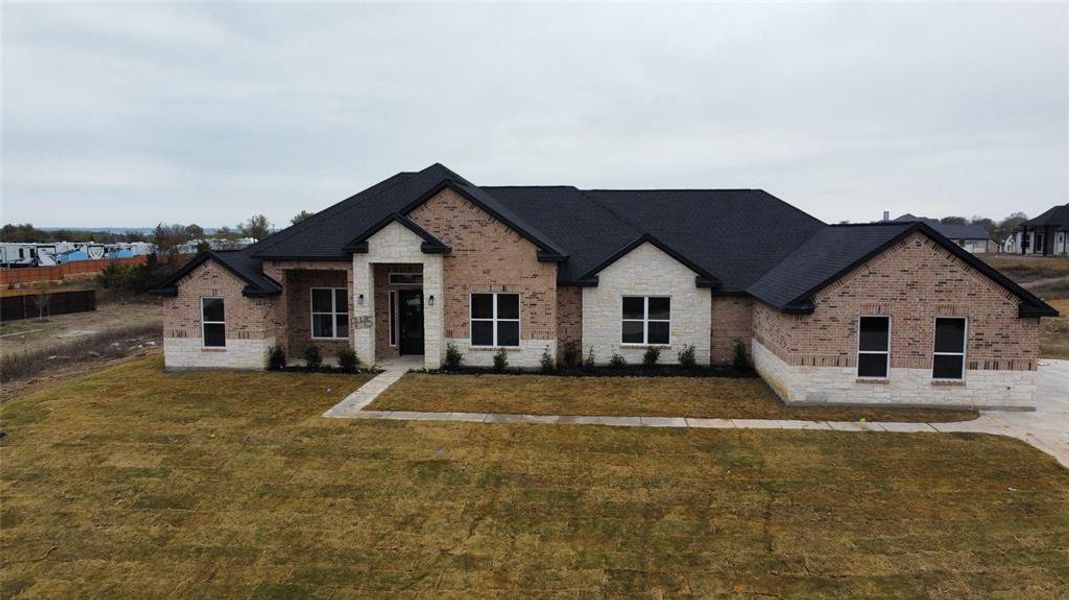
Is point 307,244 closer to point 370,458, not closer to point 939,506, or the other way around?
point 370,458

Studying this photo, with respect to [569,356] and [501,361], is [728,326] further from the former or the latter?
[501,361]

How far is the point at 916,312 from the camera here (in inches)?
586

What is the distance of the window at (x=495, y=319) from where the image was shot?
772 inches

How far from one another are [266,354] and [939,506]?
18017 mm

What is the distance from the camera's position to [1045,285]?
143 ft

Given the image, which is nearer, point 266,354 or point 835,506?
point 835,506

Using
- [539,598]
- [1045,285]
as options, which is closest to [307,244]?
[539,598]

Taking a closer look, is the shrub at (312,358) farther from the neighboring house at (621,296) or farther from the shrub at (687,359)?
the shrub at (687,359)

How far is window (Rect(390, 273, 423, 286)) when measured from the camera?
2083cm

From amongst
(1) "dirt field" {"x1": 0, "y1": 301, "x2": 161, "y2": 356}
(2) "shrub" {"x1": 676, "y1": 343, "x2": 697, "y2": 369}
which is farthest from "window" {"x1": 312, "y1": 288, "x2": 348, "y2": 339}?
(1) "dirt field" {"x1": 0, "y1": 301, "x2": 161, "y2": 356}

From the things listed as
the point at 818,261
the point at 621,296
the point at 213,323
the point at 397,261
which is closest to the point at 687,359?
the point at 621,296

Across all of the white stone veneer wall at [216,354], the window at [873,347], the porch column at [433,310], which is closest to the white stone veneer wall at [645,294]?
the porch column at [433,310]

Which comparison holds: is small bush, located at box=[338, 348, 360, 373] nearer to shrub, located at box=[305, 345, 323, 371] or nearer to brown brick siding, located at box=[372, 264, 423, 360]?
shrub, located at box=[305, 345, 323, 371]

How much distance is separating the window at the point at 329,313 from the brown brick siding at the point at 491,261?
408 cm
